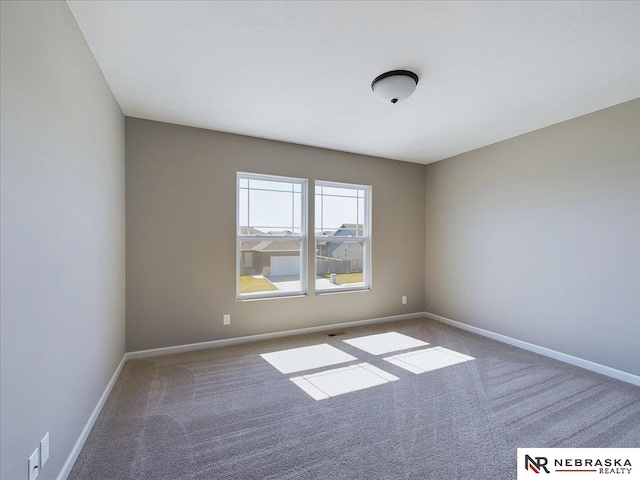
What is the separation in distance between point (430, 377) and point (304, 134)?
119 inches

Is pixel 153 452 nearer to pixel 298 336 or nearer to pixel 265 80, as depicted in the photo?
pixel 298 336

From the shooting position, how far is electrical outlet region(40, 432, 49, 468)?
1347mm

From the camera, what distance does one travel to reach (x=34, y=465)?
1.29m

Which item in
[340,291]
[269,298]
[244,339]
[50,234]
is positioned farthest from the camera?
[340,291]

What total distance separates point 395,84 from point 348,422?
101 inches

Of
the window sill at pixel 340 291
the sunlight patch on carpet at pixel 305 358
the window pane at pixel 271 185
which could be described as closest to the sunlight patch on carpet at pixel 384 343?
the sunlight patch on carpet at pixel 305 358

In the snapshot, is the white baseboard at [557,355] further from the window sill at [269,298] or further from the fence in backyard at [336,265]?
the window sill at [269,298]

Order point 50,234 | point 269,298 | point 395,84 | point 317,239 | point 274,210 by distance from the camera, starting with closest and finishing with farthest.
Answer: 1. point 50,234
2. point 395,84
3. point 269,298
4. point 274,210
5. point 317,239

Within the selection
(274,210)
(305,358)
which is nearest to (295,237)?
(274,210)

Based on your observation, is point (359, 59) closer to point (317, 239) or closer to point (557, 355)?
point (317, 239)

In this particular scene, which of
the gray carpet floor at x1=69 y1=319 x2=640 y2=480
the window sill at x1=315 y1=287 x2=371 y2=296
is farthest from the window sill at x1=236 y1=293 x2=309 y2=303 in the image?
the gray carpet floor at x1=69 y1=319 x2=640 y2=480

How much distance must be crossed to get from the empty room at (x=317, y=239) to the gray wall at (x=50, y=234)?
0.05 feet

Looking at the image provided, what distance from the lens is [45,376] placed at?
1.40m

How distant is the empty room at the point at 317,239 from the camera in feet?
5.30
